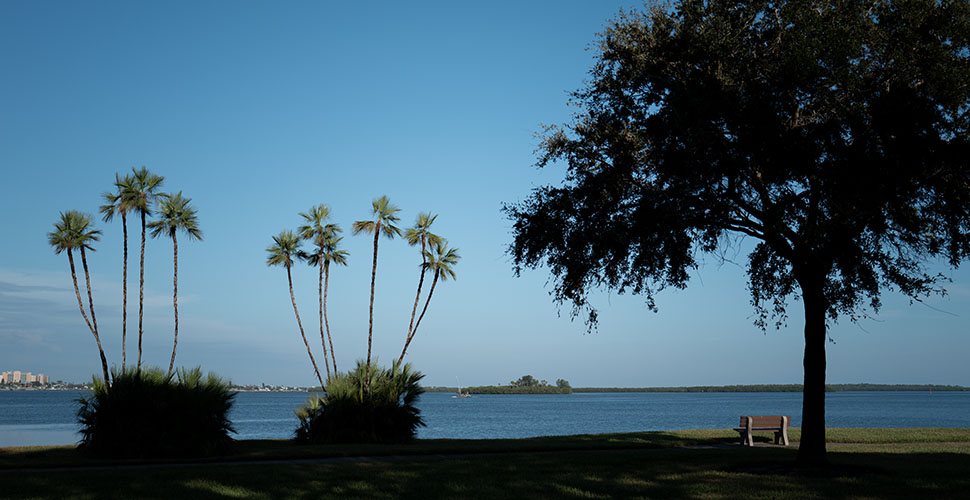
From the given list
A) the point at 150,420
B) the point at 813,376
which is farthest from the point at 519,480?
the point at 150,420

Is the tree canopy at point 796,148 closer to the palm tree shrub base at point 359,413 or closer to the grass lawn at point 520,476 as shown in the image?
the grass lawn at point 520,476

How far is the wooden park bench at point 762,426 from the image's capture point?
2431cm

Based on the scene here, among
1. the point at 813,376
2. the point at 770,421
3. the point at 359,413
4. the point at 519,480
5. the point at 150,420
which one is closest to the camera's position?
the point at 519,480

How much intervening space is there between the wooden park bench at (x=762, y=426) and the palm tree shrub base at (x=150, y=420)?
1615 cm

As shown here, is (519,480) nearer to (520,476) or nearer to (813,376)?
(520,476)

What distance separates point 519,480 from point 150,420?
41.6 feet

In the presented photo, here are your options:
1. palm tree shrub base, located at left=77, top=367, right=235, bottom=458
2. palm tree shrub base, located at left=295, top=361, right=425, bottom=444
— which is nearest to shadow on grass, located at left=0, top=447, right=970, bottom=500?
palm tree shrub base, located at left=77, top=367, right=235, bottom=458

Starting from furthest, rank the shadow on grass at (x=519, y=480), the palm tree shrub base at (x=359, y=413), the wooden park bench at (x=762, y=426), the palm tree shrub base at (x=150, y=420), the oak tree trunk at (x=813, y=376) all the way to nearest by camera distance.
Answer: the palm tree shrub base at (x=359, y=413) < the wooden park bench at (x=762, y=426) < the palm tree shrub base at (x=150, y=420) < the oak tree trunk at (x=813, y=376) < the shadow on grass at (x=519, y=480)

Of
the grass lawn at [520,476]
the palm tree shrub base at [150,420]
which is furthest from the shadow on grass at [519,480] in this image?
the palm tree shrub base at [150,420]

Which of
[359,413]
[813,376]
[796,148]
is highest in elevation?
[796,148]

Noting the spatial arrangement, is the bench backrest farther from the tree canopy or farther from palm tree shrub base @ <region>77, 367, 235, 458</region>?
palm tree shrub base @ <region>77, 367, 235, 458</region>

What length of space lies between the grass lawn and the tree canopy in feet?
7.26

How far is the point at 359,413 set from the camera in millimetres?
27703

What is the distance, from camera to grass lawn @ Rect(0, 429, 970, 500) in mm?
12852
